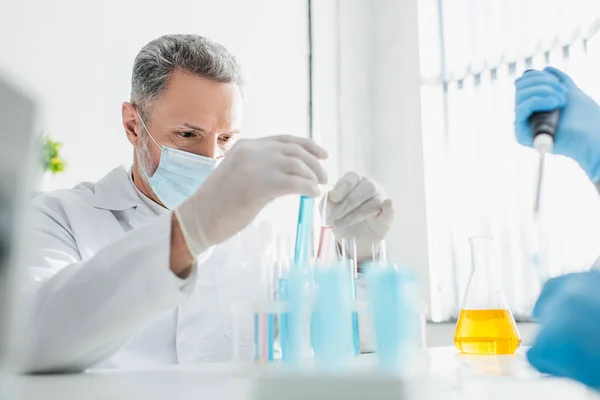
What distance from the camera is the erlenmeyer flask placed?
3.49ft

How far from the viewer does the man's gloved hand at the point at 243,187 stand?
90cm

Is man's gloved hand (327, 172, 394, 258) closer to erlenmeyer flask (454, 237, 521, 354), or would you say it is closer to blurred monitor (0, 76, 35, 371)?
erlenmeyer flask (454, 237, 521, 354)

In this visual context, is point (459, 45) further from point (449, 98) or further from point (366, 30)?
point (366, 30)

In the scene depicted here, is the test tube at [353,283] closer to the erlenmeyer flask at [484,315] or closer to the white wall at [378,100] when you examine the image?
the erlenmeyer flask at [484,315]

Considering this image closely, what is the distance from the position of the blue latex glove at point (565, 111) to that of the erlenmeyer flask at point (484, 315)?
14.7 inches

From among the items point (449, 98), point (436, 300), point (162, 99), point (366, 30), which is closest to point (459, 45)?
point (449, 98)

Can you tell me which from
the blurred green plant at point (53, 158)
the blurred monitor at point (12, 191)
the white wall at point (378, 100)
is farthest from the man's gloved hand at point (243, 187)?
the white wall at point (378, 100)

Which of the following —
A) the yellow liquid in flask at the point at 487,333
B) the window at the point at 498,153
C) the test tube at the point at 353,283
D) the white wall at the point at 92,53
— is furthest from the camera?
the window at the point at 498,153

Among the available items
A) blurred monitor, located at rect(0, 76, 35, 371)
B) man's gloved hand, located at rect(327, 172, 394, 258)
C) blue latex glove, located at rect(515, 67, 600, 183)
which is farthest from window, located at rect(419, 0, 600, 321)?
blurred monitor, located at rect(0, 76, 35, 371)

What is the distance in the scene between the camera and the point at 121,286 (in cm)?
83

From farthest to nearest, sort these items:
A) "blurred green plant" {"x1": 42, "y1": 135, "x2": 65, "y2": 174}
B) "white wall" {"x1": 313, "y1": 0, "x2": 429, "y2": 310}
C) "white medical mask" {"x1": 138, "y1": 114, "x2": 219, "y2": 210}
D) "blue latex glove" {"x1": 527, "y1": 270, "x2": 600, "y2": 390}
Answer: "white wall" {"x1": 313, "y1": 0, "x2": 429, "y2": 310} < "blurred green plant" {"x1": 42, "y1": 135, "x2": 65, "y2": 174} < "white medical mask" {"x1": 138, "y1": 114, "x2": 219, "y2": 210} < "blue latex glove" {"x1": 527, "y1": 270, "x2": 600, "y2": 390}

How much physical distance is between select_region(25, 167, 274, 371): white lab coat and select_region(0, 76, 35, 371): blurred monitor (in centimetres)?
6

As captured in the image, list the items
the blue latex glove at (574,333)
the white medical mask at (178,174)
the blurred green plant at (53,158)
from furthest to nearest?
the blurred green plant at (53,158), the white medical mask at (178,174), the blue latex glove at (574,333)

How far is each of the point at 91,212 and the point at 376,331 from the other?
3.57 feet
